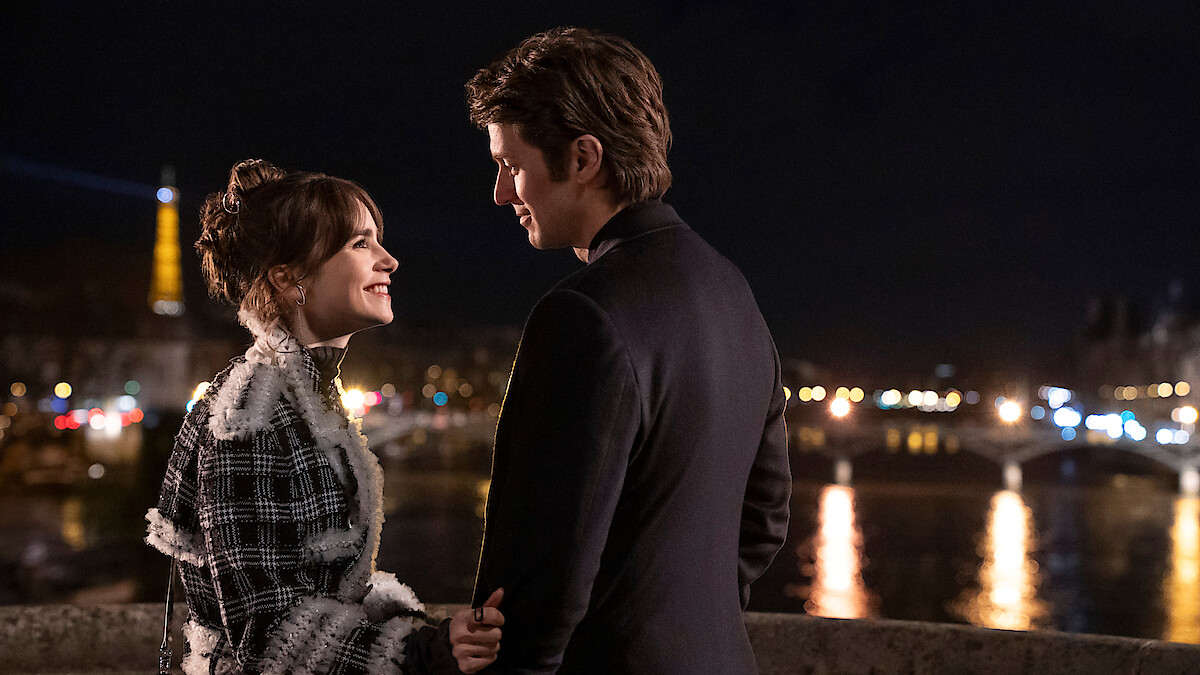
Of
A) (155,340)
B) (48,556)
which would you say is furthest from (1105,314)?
(48,556)

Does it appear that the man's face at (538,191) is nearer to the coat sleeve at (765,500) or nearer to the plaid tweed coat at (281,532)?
the coat sleeve at (765,500)

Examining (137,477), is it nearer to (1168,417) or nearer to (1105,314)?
(1168,417)

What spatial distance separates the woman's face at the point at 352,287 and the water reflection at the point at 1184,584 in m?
13.5

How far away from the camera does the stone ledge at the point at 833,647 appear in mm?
3578

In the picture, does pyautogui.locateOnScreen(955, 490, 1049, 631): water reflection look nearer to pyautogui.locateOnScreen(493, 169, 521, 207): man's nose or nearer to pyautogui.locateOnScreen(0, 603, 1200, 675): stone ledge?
pyautogui.locateOnScreen(0, 603, 1200, 675): stone ledge

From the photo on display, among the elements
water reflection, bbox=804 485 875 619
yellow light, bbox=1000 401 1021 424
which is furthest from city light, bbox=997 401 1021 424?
water reflection, bbox=804 485 875 619

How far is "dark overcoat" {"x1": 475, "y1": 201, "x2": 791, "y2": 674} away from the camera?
1547 millimetres

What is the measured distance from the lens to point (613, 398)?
1557 millimetres

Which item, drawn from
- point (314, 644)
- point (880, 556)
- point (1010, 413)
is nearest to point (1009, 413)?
point (1010, 413)

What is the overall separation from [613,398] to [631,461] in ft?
0.54

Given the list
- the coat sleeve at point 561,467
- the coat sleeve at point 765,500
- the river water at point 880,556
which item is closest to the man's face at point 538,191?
the coat sleeve at point 561,467

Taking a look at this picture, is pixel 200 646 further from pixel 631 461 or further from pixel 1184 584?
pixel 1184 584

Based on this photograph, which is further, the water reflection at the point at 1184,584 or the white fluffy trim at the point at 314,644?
the water reflection at the point at 1184,584

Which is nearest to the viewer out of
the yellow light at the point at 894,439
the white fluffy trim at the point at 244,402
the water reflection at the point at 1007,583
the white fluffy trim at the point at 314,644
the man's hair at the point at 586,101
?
the man's hair at the point at 586,101
